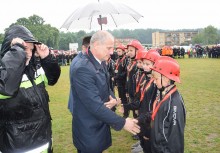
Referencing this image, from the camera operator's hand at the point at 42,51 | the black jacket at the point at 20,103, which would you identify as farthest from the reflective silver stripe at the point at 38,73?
the camera operator's hand at the point at 42,51

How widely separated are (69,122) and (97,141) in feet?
19.1

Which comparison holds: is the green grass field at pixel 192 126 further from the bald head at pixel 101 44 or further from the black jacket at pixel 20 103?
the black jacket at pixel 20 103

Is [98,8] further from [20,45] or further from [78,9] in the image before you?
[20,45]

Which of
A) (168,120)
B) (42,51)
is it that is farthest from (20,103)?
(168,120)

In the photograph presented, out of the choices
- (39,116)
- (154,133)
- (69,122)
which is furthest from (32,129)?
(69,122)

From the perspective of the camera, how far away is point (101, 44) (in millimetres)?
3420

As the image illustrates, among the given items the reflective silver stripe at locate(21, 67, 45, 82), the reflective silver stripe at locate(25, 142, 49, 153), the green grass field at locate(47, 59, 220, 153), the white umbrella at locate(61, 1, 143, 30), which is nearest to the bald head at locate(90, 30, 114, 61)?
the reflective silver stripe at locate(21, 67, 45, 82)

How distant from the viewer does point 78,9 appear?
21.3 ft

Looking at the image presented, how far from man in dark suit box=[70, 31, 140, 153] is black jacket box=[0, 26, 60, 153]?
1.54 feet

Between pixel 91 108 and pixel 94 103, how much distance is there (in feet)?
0.24

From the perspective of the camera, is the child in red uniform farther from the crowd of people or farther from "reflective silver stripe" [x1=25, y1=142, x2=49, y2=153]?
"reflective silver stripe" [x1=25, y1=142, x2=49, y2=153]

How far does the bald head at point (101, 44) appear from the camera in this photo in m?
3.41

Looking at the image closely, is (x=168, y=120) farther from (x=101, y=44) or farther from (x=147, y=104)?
(x=147, y=104)

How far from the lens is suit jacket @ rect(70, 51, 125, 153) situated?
3.26 metres
